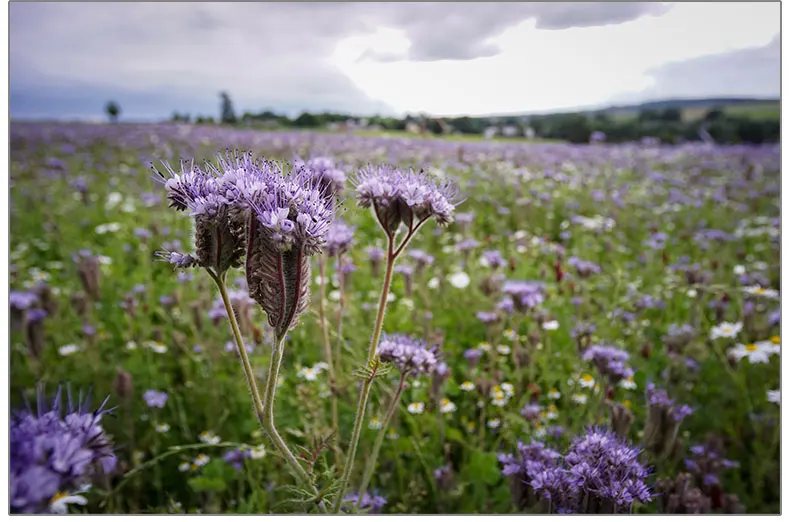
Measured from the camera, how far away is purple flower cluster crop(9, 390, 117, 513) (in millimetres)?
681

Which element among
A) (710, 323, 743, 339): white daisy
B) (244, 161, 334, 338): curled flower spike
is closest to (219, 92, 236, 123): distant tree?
(244, 161, 334, 338): curled flower spike

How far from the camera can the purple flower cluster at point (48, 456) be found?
0.68 metres

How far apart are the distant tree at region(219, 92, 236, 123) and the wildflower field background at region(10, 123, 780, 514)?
0.10m

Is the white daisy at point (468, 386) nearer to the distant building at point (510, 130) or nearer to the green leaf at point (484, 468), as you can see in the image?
the green leaf at point (484, 468)

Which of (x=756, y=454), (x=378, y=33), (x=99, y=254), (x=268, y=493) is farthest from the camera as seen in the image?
(x=99, y=254)

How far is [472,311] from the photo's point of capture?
2.47 meters

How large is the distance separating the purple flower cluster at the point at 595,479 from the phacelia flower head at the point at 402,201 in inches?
19.6

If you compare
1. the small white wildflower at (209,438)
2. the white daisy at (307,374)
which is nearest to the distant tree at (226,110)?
the white daisy at (307,374)

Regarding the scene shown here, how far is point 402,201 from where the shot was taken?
3.48 ft

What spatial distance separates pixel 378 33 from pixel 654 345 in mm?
1535

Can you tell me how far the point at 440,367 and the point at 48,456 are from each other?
3.69ft

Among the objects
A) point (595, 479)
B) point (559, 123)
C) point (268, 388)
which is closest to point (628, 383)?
point (595, 479)

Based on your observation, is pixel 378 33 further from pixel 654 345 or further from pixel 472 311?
pixel 654 345

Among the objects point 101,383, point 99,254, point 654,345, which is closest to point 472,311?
point 654,345
